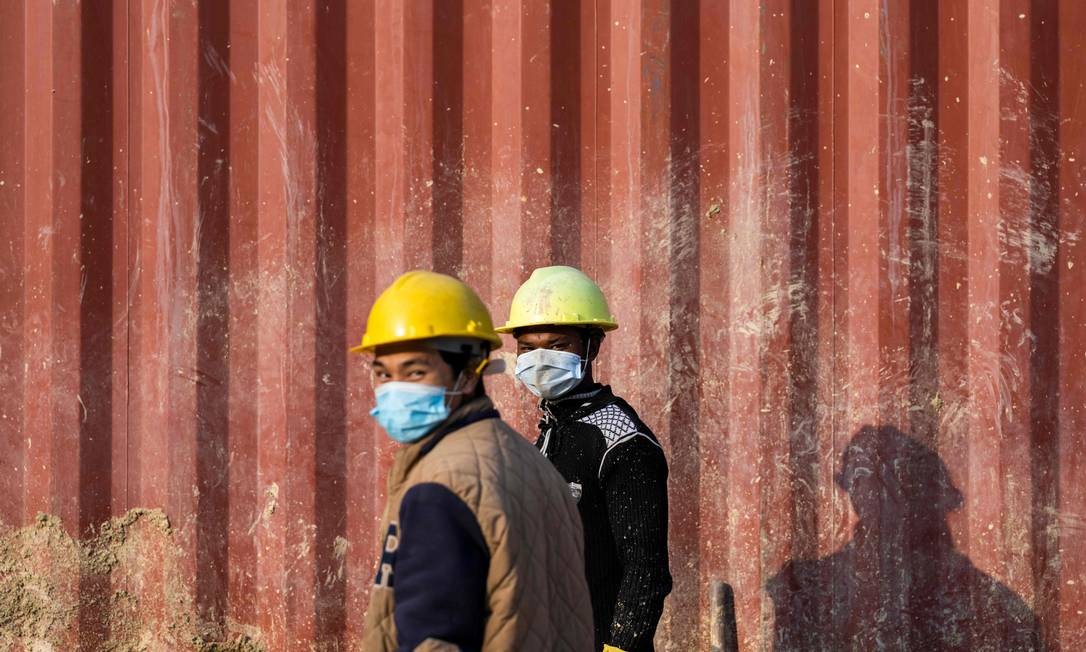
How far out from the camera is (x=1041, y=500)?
187 inches

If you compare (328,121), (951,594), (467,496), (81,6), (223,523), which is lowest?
(951,594)

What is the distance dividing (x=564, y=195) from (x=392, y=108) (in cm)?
74

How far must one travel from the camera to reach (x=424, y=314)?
7.73ft

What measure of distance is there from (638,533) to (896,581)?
190 centimetres

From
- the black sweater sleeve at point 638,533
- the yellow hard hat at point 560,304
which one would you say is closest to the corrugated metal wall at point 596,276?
the yellow hard hat at point 560,304

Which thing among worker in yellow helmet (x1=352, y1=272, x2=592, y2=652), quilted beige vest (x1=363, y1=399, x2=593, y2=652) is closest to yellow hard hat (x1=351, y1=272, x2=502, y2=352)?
worker in yellow helmet (x1=352, y1=272, x2=592, y2=652)

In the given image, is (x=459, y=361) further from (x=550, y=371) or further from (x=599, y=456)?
(x=550, y=371)

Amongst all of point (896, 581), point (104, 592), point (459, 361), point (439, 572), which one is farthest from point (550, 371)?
point (104, 592)

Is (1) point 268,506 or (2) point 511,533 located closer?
(2) point 511,533

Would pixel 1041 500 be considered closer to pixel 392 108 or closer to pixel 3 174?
pixel 392 108

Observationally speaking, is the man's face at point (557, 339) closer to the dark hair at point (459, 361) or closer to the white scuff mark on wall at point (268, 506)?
the dark hair at point (459, 361)

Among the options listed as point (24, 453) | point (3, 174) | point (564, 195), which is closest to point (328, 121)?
point (564, 195)

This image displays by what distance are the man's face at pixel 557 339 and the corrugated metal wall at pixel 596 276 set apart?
1.10 metres

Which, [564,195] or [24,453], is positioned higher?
[564,195]
